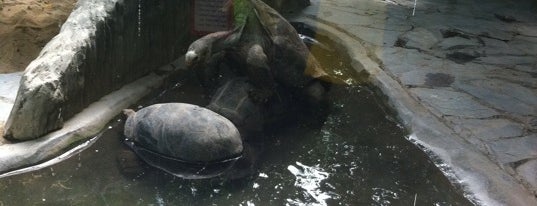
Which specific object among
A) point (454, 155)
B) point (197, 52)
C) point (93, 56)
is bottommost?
point (454, 155)

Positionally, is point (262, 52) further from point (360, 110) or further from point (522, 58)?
point (522, 58)

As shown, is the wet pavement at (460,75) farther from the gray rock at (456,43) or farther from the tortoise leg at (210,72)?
the tortoise leg at (210,72)

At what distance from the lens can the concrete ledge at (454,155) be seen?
3.44m

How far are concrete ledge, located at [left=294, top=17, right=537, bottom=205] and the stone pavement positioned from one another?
23 mm

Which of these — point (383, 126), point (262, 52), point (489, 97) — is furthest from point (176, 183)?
point (489, 97)

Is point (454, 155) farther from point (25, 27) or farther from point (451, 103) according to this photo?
point (25, 27)

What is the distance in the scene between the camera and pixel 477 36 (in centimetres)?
718

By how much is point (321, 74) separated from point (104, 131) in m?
1.86

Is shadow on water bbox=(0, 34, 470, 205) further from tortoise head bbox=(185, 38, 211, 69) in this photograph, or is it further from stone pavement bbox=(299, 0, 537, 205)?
tortoise head bbox=(185, 38, 211, 69)

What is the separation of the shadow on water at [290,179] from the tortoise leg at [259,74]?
1.03ft

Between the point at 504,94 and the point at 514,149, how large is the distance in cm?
125

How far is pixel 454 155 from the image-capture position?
3922mm

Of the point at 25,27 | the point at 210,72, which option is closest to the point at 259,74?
the point at 210,72

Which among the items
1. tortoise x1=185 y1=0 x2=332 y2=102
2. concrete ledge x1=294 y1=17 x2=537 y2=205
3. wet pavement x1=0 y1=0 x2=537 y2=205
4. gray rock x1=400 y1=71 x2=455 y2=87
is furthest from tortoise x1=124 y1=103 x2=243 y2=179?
gray rock x1=400 y1=71 x2=455 y2=87
